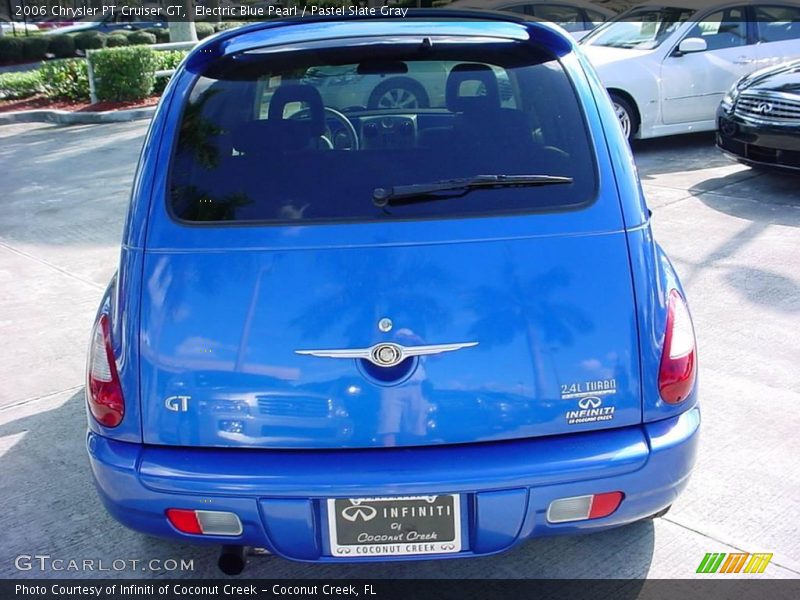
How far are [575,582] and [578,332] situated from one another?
97 cm

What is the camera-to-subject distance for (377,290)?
7.70 ft

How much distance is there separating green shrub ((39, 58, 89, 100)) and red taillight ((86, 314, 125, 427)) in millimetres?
13762

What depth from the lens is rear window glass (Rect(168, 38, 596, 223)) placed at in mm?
2500

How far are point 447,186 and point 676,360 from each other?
822 millimetres

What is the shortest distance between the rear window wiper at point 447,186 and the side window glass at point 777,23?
845 cm

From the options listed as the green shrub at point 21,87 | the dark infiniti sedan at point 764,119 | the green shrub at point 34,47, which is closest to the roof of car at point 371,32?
the dark infiniti sedan at point 764,119

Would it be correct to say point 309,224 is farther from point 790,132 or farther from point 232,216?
point 790,132

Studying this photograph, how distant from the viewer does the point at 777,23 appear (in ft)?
32.2

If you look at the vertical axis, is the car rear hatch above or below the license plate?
above

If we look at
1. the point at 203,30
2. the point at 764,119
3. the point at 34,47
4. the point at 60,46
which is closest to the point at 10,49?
the point at 34,47

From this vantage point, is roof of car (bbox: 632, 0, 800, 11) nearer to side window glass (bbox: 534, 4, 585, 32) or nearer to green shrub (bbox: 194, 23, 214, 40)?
side window glass (bbox: 534, 4, 585, 32)

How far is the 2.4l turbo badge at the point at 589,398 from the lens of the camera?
2.37 m

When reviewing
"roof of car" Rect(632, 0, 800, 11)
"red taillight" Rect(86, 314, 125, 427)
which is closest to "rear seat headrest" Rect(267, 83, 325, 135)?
"red taillight" Rect(86, 314, 125, 427)

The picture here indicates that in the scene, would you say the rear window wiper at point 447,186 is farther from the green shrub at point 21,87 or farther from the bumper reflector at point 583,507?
the green shrub at point 21,87
